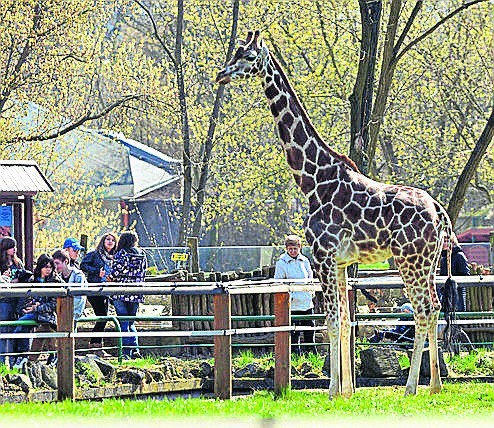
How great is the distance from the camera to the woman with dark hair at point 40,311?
561 inches

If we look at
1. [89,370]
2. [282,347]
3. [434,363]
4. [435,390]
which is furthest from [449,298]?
[89,370]

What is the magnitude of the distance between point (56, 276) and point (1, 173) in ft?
22.7

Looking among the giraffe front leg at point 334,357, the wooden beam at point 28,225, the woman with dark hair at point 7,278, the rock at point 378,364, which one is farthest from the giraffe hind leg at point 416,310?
the wooden beam at point 28,225

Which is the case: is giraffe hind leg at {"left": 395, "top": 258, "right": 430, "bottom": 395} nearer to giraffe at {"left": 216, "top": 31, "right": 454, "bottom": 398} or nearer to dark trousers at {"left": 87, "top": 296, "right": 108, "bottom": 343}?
giraffe at {"left": 216, "top": 31, "right": 454, "bottom": 398}

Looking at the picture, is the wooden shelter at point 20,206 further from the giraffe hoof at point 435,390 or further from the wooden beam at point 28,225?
the giraffe hoof at point 435,390

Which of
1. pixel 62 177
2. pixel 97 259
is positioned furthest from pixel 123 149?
pixel 97 259

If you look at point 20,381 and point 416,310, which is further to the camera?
point 20,381

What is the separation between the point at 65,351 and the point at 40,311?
74.1 inches

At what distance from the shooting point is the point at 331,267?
12828mm

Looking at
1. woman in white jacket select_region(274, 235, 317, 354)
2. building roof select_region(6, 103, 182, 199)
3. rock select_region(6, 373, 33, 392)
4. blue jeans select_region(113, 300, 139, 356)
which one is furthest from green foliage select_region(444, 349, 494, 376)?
building roof select_region(6, 103, 182, 199)

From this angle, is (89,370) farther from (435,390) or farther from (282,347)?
(435,390)

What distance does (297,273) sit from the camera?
17188 millimetres

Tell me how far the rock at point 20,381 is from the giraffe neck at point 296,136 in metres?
3.74

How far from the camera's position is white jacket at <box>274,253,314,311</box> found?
17078 mm
